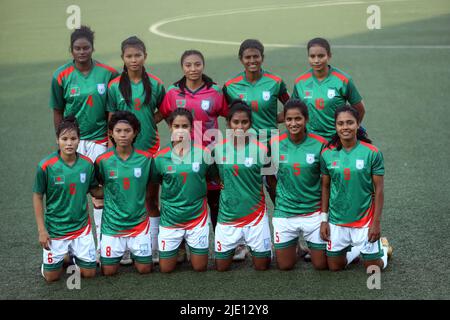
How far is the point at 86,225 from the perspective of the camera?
19.1ft

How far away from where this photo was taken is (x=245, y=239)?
5.94m

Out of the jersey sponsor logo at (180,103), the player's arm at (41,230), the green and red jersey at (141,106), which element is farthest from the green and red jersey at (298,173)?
the player's arm at (41,230)

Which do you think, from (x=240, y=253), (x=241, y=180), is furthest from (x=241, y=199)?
(x=240, y=253)

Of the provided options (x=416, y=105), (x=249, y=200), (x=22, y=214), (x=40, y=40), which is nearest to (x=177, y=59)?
(x=40, y=40)

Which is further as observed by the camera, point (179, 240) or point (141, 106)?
point (141, 106)

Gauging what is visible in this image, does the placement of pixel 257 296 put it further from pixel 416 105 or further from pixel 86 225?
pixel 416 105

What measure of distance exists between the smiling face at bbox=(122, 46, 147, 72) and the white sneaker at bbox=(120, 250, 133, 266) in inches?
57.0

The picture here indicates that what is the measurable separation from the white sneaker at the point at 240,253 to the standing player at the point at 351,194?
0.74m

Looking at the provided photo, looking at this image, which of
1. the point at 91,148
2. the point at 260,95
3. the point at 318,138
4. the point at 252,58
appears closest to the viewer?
the point at 318,138

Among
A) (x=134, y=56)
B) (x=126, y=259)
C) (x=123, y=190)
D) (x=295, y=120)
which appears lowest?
(x=126, y=259)

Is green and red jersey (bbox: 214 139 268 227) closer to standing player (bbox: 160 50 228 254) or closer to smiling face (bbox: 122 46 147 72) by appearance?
standing player (bbox: 160 50 228 254)

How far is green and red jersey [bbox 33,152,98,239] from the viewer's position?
569 cm

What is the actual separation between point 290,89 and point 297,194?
20.6 ft

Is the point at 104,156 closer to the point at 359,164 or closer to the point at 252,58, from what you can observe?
the point at 252,58
